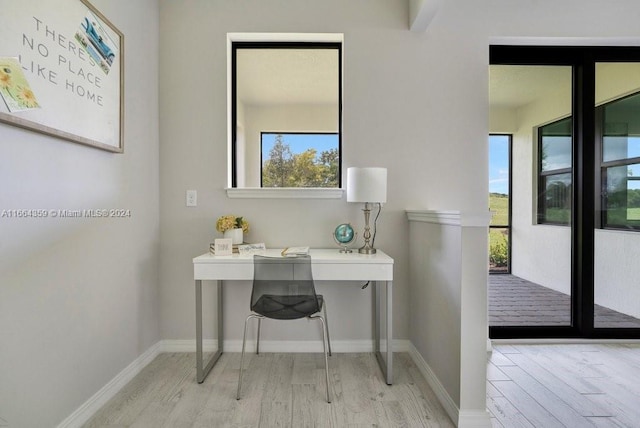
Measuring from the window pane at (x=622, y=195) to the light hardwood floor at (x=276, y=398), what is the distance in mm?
1968

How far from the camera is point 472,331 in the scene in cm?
141

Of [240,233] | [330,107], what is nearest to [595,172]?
[330,107]

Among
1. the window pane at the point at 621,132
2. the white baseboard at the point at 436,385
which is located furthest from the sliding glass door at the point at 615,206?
the white baseboard at the point at 436,385

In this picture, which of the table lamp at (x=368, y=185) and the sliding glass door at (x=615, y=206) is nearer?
the table lamp at (x=368, y=185)

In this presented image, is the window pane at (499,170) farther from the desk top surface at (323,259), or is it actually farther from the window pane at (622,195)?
the desk top surface at (323,259)

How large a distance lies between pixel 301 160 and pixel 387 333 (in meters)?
1.38

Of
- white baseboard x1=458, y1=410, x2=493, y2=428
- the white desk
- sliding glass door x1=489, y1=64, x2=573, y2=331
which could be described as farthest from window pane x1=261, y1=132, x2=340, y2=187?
white baseboard x1=458, y1=410, x2=493, y2=428

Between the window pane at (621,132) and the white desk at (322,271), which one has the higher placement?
the window pane at (621,132)

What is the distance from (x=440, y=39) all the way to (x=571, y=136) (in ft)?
4.26

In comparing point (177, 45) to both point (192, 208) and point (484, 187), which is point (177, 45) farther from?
point (484, 187)

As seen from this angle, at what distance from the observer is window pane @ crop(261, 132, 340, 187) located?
2.36 metres

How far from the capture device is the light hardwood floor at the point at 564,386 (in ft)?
4.92

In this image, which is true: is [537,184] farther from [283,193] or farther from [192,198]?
[192,198]

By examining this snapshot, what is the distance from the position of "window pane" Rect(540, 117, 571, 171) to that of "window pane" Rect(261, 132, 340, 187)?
1.65 meters
